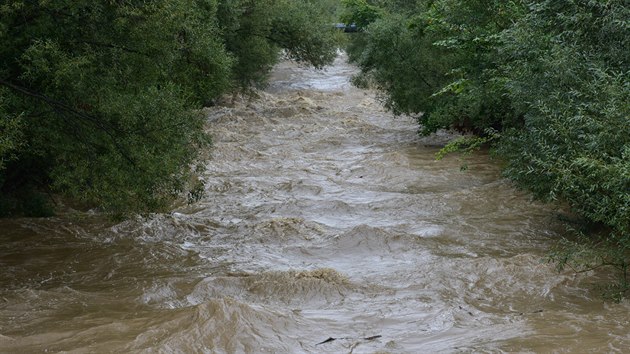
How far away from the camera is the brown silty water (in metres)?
8.31

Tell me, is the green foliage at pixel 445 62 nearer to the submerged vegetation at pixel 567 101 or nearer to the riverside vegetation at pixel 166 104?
the submerged vegetation at pixel 567 101

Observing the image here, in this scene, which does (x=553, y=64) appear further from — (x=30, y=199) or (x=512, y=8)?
(x=30, y=199)

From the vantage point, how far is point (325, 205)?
1644 centimetres

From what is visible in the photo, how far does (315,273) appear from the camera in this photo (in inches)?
430

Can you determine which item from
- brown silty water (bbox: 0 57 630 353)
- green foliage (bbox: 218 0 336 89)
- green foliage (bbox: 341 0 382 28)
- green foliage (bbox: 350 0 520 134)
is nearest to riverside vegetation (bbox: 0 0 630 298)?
brown silty water (bbox: 0 57 630 353)

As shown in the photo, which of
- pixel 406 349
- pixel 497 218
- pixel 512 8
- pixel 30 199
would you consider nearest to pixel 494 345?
pixel 406 349

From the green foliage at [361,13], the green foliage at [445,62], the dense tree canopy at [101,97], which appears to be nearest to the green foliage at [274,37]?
the green foliage at [361,13]

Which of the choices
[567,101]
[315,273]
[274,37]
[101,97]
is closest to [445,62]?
[274,37]

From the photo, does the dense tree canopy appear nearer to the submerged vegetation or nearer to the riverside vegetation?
the riverside vegetation

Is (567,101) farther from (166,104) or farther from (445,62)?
(445,62)

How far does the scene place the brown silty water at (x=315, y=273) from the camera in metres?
8.31

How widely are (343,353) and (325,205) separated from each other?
854 cm

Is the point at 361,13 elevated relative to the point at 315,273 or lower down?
elevated

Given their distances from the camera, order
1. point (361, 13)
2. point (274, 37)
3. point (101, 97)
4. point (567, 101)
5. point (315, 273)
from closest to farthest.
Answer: point (567, 101)
point (315, 273)
point (101, 97)
point (274, 37)
point (361, 13)
